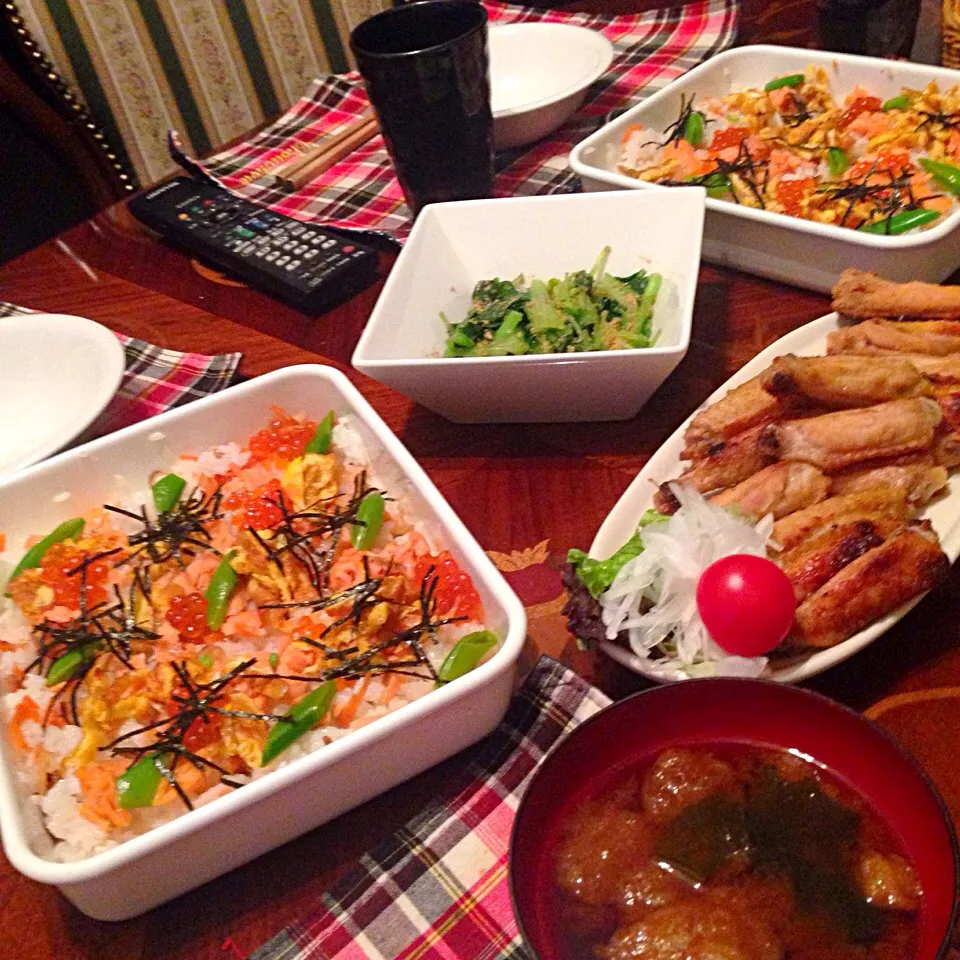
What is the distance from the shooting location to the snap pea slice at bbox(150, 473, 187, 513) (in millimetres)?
1165

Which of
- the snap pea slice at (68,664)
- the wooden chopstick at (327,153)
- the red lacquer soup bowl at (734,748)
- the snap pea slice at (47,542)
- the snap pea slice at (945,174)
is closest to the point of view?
the red lacquer soup bowl at (734,748)

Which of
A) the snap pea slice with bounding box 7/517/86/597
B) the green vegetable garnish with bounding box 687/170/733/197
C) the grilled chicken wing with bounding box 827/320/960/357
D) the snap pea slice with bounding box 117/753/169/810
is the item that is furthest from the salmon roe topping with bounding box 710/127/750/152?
the snap pea slice with bounding box 117/753/169/810

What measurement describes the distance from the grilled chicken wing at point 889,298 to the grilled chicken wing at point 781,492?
1.11ft

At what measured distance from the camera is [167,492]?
1171mm

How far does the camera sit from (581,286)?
1404 millimetres

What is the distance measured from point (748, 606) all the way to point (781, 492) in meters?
0.20

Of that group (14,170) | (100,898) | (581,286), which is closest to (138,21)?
(14,170)

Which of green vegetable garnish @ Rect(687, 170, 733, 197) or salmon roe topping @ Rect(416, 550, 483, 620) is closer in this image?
salmon roe topping @ Rect(416, 550, 483, 620)

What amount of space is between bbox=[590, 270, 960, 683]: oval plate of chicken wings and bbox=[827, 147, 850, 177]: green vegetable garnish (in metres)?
0.48

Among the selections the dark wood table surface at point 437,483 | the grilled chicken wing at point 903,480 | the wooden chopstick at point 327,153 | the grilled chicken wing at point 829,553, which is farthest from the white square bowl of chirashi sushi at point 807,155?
the wooden chopstick at point 327,153

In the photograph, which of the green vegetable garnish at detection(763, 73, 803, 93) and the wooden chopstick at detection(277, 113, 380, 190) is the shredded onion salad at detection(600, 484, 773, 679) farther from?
the wooden chopstick at detection(277, 113, 380, 190)

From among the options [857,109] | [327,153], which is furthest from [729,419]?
[327,153]

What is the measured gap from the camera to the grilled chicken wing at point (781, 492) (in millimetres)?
985

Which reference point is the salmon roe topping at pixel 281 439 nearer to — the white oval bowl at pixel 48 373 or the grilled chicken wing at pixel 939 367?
the white oval bowl at pixel 48 373
